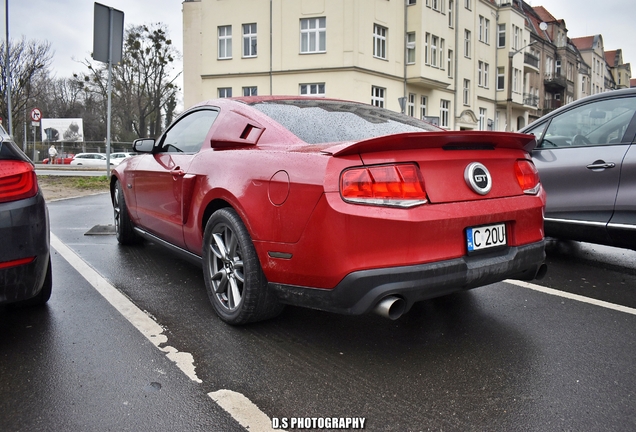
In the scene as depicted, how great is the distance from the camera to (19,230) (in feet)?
9.84

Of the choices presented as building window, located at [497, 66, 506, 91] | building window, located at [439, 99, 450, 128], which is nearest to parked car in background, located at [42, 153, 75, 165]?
building window, located at [439, 99, 450, 128]

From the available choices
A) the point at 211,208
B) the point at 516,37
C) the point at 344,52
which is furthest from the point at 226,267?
the point at 516,37

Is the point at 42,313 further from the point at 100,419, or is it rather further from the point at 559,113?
the point at 559,113

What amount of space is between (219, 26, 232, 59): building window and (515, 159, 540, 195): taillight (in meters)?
30.2

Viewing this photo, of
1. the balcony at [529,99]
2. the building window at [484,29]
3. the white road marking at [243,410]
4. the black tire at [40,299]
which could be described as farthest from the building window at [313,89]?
the white road marking at [243,410]

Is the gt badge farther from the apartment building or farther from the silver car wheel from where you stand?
the apartment building

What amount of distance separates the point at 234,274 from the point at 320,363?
84cm

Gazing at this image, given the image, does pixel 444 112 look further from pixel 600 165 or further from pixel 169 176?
pixel 169 176

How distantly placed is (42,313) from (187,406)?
1.81 meters

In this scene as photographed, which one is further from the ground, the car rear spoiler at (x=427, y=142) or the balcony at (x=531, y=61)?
the balcony at (x=531, y=61)

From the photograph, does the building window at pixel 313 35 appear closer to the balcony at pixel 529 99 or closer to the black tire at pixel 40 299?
the balcony at pixel 529 99

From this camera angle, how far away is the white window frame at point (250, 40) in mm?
31219

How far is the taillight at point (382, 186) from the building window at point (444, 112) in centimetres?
3508

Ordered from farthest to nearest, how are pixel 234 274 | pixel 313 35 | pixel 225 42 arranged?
pixel 225 42 < pixel 313 35 < pixel 234 274
